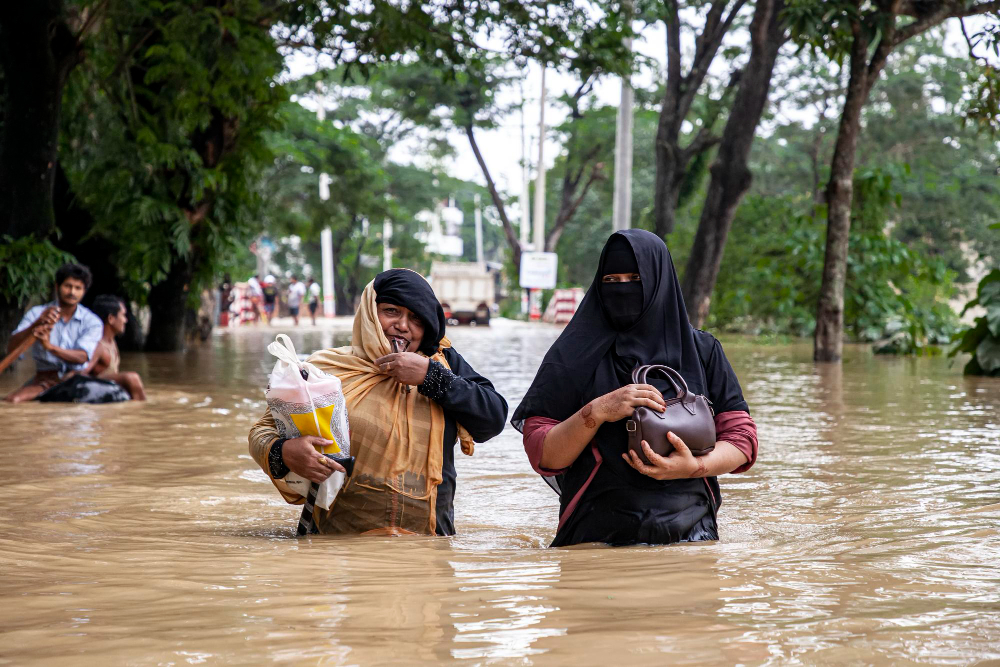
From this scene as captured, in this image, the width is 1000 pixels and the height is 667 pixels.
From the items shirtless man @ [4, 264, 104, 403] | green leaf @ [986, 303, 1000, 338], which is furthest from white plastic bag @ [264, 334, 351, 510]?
green leaf @ [986, 303, 1000, 338]

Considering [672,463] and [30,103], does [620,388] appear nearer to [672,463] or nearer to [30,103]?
[672,463]

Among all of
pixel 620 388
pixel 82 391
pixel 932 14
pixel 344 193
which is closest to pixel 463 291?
pixel 344 193

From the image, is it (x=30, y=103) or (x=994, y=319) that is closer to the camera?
(x=994, y=319)

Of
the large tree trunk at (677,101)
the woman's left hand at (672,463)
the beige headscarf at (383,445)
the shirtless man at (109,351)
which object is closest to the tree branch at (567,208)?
the large tree trunk at (677,101)

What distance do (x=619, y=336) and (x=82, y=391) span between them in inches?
287

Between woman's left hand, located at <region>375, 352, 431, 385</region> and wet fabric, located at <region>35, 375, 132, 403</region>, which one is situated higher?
woman's left hand, located at <region>375, 352, 431, 385</region>

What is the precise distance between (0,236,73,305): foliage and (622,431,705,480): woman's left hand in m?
10.6

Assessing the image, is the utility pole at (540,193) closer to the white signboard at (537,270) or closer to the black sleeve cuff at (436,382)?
the white signboard at (537,270)

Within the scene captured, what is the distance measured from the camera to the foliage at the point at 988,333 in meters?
12.6

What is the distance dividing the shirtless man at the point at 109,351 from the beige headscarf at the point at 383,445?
6.63 m

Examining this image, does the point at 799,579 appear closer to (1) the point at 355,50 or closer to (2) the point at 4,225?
(2) the point at 4,225

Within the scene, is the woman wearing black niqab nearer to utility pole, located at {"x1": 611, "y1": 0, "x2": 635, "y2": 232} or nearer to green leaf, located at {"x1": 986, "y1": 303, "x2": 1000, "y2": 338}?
green leaf, located at {"x1": 986, "y1": 303, "x2": 1000, "y2": 338}

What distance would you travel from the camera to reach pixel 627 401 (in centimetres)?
343

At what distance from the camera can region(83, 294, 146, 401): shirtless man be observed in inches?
398
